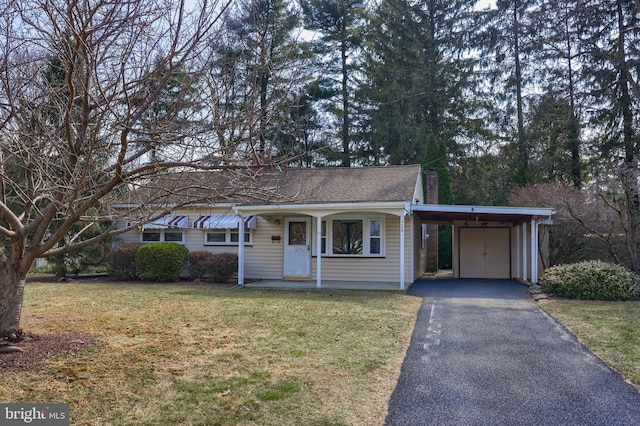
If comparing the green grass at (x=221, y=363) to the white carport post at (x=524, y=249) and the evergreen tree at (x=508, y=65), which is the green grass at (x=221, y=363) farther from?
the evergreen tree at (x=508, y=65)

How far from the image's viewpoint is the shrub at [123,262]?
15.7 m

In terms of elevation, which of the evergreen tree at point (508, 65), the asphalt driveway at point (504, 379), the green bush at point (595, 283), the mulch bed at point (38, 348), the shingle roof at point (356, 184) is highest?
the evergreen tree at point (508, 65)

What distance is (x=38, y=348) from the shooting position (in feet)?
19.3

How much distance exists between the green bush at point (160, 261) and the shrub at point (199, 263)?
11.1 inches

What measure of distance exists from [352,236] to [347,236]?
0.54 ft

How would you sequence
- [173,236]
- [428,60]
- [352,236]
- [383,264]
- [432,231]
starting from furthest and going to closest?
[428,60], [432,231], [173,236], [352,236], [383,264]

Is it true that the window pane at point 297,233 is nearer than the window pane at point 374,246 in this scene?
No

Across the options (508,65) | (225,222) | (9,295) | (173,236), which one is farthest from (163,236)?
(508,65)

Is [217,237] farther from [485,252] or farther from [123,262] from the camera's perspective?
[485,252]

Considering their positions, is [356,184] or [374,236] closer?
[374,236]

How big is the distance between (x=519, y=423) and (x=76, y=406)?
12.4ft

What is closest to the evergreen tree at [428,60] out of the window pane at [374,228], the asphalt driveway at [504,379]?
the window pane at [374,228]

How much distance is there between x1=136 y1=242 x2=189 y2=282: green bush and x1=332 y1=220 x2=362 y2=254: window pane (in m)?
4.89

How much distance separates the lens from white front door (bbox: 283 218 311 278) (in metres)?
15.3
